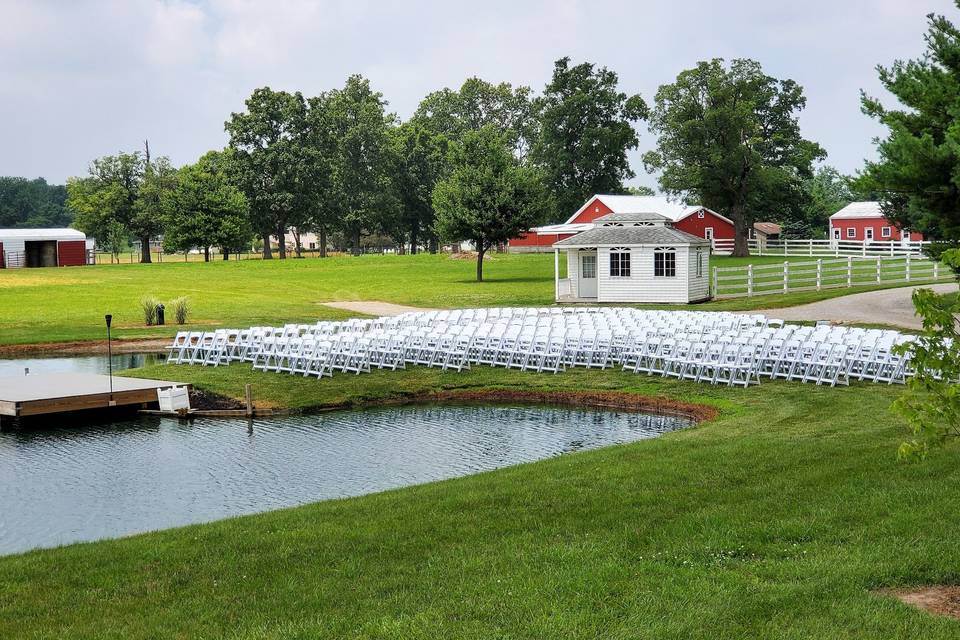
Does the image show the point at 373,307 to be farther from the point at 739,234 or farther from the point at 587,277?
the point at 739,234

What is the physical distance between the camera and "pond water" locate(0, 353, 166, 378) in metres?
25.8

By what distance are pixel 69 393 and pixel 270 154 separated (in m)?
66.6

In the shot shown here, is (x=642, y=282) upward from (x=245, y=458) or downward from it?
upward

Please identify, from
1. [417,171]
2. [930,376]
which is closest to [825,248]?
[417,171]

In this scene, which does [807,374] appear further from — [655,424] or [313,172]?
[313,172]

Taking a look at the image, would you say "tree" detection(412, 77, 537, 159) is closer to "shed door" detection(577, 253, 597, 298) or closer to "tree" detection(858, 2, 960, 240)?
"shed door" detection(577, 253, 597, 298)

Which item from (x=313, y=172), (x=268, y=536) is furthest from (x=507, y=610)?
(x=313, y=172)

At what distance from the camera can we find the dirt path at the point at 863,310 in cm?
2784

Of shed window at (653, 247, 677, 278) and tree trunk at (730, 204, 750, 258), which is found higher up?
tree trunk at (730, 204, 750, 258)

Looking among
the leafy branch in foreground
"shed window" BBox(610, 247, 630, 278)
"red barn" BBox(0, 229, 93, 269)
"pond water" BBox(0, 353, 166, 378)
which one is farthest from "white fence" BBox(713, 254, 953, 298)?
"red barn" BBox(0, 229, 93, 269)

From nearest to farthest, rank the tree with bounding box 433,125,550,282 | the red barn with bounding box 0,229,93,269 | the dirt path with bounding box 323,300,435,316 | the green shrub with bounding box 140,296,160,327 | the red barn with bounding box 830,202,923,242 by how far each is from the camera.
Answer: the green shrub with bounding box 140,296,160,327, the dirt path with bounding box 323,300,435,316, the tree with bounding box 433,125,550,282, the red barn with bounding box 0,229,93,269, the red barn with bounding box 830,202,923,242

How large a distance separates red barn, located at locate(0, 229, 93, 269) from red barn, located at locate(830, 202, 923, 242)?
189 ft

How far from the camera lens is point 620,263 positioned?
3791 centimetres

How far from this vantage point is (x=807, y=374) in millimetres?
19391
